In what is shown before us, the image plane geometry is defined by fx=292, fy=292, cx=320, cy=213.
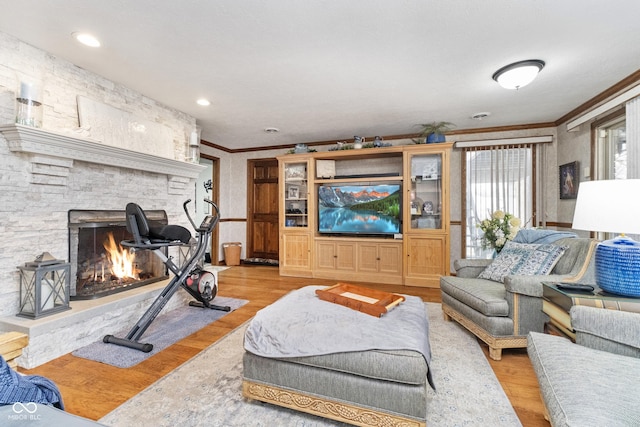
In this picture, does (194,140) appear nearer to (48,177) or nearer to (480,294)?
(48,177)

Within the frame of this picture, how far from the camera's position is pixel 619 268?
1.60 meters

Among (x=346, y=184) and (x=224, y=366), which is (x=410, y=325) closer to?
(x=224, y=366)

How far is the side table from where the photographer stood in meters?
1.49

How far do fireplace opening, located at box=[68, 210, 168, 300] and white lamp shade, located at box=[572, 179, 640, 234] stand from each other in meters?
3.66

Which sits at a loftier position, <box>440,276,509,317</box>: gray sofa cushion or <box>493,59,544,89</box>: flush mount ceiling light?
<box>493,59,544,89</box>: flush mount ceiling light

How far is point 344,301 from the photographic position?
1.87m

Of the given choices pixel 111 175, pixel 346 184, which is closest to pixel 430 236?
pixel 346 184

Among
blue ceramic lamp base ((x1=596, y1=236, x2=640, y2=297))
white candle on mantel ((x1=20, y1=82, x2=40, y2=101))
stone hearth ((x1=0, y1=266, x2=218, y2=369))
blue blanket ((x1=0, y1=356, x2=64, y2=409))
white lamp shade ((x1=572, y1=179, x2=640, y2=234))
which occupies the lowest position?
stone hearth ((x1=0, y1=266, x2=218, y2=369))

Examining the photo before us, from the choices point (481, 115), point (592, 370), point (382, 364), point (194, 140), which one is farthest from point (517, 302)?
point (194, 140)

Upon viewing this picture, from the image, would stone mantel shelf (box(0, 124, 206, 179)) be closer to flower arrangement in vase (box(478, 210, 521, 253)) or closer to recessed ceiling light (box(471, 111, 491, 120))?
flower arrangement in vase (box(478, 210, 521, 253))

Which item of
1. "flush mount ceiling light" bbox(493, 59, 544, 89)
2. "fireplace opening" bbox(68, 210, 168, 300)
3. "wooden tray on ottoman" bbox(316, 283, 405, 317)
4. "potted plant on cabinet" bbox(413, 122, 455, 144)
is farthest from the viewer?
"potted plant on cabinet" bbox(413, 122, 455, 144)

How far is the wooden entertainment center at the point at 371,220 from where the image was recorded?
4.20m

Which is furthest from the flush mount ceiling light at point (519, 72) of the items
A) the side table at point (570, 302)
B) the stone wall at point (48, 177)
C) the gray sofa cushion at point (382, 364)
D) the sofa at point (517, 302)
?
the stone wall at point (48, 177)

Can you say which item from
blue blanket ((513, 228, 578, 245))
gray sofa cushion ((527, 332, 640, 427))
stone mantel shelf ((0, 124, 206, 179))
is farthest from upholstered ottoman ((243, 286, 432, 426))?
stone mantel shelf ((0, 124, 206, 179))
